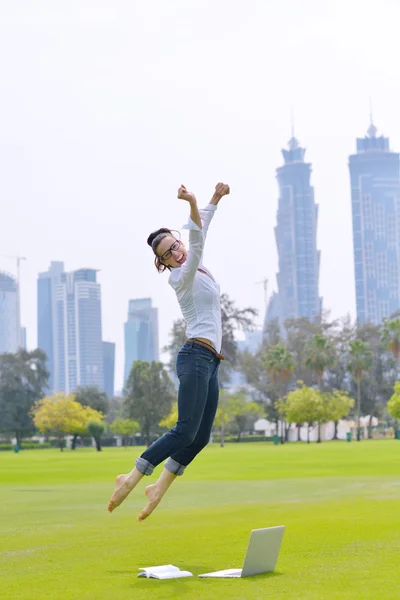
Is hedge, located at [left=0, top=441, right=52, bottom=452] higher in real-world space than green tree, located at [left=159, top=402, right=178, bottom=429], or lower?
lower

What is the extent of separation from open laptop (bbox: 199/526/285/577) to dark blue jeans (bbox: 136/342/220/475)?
3.43 feet

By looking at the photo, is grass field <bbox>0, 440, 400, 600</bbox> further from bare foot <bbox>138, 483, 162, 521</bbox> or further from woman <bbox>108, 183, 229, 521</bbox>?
woman <bbox>108, 183, 229, 521</bbox>

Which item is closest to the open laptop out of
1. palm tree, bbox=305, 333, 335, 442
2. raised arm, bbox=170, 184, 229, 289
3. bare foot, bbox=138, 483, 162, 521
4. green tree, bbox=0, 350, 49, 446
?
bare foot, bbox=138, 483, 162, 521

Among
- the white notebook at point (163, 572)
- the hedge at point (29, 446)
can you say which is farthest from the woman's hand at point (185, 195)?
the hedge at point (29, 446)

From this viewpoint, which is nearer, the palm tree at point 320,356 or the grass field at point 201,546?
the grass field at point 201,546

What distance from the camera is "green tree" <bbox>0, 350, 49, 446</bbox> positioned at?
11388 cm

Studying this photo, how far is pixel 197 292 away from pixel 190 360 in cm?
52

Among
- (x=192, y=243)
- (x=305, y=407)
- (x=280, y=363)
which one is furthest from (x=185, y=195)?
(x=280, y=363)

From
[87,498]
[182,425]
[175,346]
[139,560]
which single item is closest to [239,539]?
[139,560]

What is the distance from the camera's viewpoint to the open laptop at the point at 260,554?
21.5 ft

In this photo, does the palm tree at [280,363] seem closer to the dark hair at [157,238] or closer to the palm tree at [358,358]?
the palm tree at [358,358]

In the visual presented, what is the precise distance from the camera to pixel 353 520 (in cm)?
1109

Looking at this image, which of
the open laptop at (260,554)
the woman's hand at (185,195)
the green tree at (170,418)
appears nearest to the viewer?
the open laptop at (260,554)

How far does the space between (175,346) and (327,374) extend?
25934mm
